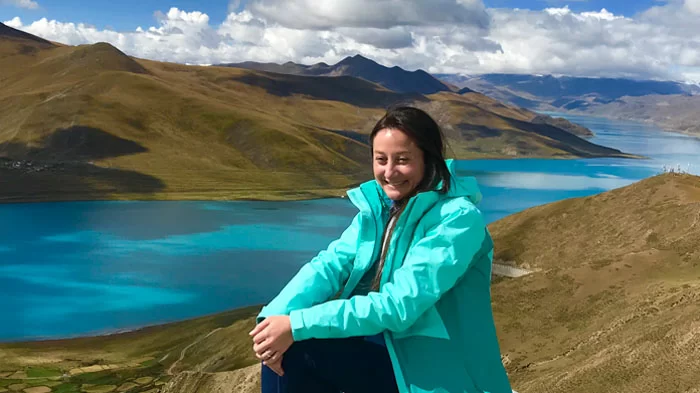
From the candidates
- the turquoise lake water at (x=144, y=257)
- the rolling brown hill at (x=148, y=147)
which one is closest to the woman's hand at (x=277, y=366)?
the turquoise lake water at (x=144, y=257)

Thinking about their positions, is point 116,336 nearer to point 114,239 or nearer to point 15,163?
point 114,239

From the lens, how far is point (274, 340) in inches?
171

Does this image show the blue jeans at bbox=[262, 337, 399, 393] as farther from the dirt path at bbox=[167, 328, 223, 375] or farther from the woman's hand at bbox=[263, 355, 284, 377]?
the dirt path at bbox=[167, 328, 223, 375]

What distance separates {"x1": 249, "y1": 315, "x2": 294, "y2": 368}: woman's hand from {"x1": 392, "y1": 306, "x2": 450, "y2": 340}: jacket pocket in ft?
2.42

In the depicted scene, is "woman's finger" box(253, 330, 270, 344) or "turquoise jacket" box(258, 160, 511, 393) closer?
"turquoise jacket" box(258, 160, 511, 393)

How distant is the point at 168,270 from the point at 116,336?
19.4 m

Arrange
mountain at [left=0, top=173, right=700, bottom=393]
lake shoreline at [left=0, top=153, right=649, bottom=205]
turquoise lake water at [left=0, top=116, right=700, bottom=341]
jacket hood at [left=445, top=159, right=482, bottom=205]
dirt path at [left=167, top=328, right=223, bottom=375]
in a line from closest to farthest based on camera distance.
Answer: jacket hood at [left=445, top=159, right=482, bottom=205] < mountain at [left=0, top=173, right=700, bottom=393] < dirt path at [left=167, top=328, right=223, bottom=375] < turquoise lake water at [left=0, top=116, right=700, bottom=341] < lake shoreline at [left=0, top=153, right=649, bottom=205]

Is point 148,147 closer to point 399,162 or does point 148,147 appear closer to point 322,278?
point 322,278

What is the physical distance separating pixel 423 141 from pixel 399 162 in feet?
0.81

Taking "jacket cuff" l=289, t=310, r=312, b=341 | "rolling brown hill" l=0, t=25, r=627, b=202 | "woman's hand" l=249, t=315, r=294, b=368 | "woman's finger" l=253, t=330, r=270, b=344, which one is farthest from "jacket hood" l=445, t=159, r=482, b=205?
"rolling brown hill" l=0, t=25, r=627, b=202

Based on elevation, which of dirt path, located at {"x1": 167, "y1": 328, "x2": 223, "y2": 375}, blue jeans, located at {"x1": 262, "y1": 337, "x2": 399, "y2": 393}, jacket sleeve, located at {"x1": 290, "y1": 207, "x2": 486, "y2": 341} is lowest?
dirt path, located at {"x1": 167, "y1": 328, "x2": 223, "y2": 375}

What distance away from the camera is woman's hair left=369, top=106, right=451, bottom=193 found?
482cm

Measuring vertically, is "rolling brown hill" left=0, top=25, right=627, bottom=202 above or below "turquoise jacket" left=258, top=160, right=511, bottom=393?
above

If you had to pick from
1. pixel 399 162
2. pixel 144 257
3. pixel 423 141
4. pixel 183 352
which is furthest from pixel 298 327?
pixel 144 257
